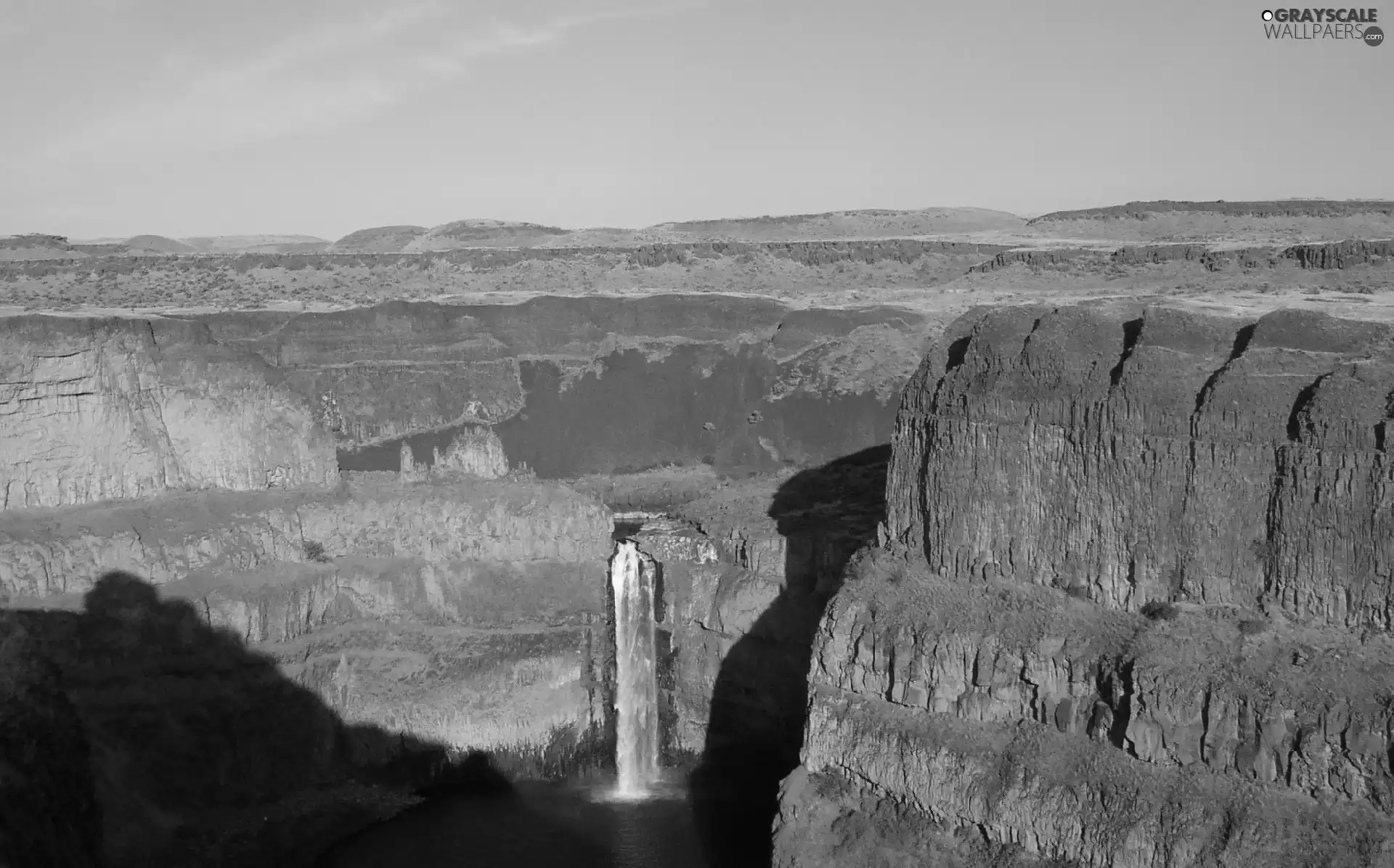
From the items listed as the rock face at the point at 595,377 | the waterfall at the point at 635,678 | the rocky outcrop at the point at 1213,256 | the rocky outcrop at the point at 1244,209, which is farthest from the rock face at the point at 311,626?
the rocky outcrop at the point at 1244,209

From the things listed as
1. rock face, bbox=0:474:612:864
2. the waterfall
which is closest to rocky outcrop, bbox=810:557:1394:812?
the waterfall

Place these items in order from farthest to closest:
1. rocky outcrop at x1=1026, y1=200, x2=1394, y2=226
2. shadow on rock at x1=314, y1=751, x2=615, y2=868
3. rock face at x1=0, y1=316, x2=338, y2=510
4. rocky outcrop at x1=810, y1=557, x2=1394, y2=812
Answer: rocky outcrop at x1=1026, y1=200, x2=1394, y2=226
rock face at x1=0, y1=316, x2=338, y2=510
shadow on rock at x1=314, y1=751, x2=615, y2=868
rocky outcrop at x1=810, y1=557, x2=1394, y2=812

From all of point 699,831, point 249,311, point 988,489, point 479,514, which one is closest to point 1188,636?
point 988,489

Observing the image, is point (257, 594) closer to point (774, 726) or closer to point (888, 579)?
point (774, 726)

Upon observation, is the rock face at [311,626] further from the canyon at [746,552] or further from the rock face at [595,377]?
the rock face at [595,377]

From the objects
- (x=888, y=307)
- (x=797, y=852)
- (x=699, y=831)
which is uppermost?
(x=888, y=307)

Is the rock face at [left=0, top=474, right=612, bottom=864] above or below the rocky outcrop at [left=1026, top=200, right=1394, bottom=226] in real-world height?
below

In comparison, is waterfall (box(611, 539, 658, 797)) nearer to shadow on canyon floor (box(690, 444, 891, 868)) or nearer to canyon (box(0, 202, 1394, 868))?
canyon (box(0, 202, 1394, 868))
